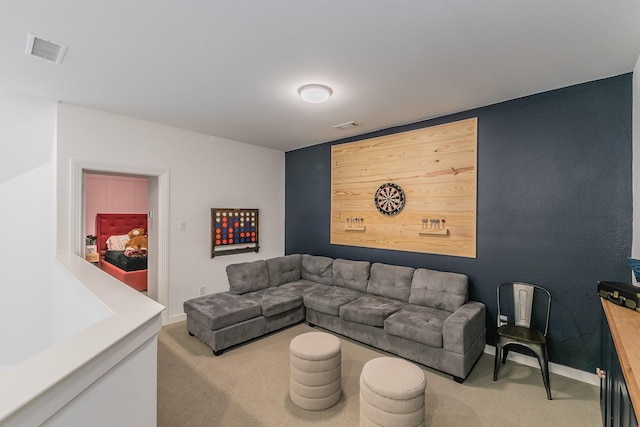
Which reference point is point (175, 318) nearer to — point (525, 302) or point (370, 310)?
point (370, 310)

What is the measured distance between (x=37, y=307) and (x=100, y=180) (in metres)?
4.62

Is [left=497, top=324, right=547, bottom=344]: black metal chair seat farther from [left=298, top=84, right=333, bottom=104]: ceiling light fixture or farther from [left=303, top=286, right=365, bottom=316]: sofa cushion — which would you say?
[left=298, top=84, right=333, bottom=104]: ceiling light fixture

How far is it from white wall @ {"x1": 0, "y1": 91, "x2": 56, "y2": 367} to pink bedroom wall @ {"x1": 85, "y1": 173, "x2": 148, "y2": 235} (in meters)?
3.32

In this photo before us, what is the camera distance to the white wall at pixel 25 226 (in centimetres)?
302

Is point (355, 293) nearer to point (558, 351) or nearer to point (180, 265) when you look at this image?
point (558, 351)

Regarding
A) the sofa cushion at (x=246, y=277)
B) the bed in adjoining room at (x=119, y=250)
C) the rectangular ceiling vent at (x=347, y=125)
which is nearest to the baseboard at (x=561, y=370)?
the sofa cushion at (x=246, y=277)

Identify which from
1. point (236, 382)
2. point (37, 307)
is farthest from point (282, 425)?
point (37, 307)

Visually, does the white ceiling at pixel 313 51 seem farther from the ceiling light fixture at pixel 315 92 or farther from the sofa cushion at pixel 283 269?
the sofa cushion at pixel 283 269

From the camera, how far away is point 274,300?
3.56 meters

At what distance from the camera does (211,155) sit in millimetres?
4406

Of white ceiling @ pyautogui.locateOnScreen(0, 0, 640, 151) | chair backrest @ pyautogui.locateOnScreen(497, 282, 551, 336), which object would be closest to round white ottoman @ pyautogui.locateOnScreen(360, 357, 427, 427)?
chair backrest @ pyautogui.locateOnScreen(497, 282, 551, 336)

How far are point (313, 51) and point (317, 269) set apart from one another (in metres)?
3.11

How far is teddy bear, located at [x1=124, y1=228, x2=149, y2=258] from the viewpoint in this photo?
5.65 meters

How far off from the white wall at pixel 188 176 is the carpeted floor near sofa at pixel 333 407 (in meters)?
1.47
